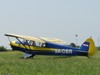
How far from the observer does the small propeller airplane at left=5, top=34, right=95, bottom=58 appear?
29.2 meters

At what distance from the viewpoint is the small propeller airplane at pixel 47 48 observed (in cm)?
2920

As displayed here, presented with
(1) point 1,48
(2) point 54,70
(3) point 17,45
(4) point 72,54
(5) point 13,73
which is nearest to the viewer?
(5) point 13,73

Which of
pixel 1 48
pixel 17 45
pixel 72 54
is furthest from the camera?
pixel 1 48

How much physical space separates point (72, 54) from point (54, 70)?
14.2m

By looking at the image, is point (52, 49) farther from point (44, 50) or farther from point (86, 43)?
point (86, 43)

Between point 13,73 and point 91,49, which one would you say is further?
point 91,49

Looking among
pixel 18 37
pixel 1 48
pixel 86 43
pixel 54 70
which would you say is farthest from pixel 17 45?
pixel 1 48

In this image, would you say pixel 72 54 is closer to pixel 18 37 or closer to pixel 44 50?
pixel 44 50

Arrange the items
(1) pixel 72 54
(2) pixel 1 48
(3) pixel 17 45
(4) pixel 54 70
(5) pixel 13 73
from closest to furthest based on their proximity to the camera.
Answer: (5) pixel 13 73 → (4) pixel 54 70 → (1) pixel 72 54 → (3) pixel 17 45 → (2) pixel 1 48

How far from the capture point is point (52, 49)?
29.6 metres

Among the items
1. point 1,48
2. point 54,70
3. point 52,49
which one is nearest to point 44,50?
point 52,49

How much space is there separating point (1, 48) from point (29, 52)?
1228 inches

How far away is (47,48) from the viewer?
29.9 meters

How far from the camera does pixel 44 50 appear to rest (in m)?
30.0
